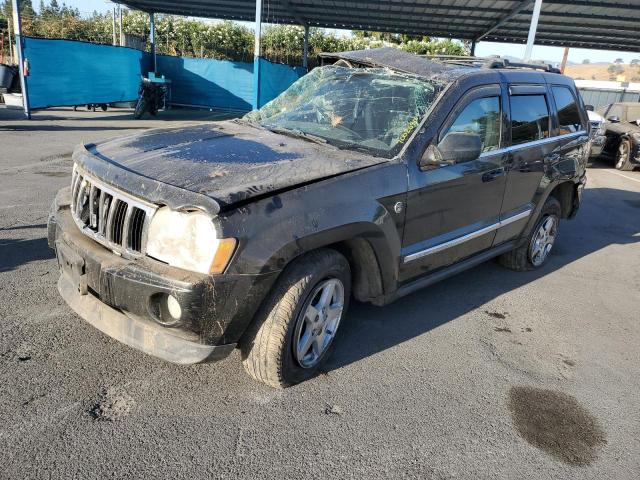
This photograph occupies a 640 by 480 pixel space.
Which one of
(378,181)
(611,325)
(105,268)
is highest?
(378,181)

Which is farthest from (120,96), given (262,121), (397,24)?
(262,121)

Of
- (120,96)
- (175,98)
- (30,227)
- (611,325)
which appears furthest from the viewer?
(175,98)

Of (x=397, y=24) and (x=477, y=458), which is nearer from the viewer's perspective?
(x=477, y=458)

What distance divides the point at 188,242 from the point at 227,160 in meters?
0.72

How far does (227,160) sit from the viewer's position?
10.1 ft

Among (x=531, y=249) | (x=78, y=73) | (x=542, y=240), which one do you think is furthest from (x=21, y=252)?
(x=78, y=73)

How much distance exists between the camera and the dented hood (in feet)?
8.89

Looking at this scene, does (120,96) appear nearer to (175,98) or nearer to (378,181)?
(175,98)

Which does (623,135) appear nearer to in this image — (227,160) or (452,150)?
(452,150)

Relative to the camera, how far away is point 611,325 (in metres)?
4.51

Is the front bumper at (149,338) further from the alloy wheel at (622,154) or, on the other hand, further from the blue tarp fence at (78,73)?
the alloy wheel at (622,154)

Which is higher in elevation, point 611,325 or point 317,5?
point 317,5

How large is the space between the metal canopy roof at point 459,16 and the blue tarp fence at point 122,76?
228 cm

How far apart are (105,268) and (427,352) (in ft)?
7.29
